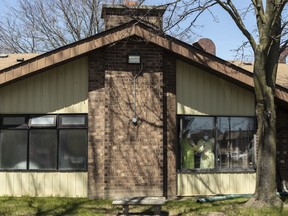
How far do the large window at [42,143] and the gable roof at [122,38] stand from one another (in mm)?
1250

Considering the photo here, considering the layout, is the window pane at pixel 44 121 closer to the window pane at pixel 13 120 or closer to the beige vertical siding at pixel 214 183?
the window pane at pixel 13 120

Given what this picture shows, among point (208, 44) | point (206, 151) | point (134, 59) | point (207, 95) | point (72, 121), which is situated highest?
point (208, 44)

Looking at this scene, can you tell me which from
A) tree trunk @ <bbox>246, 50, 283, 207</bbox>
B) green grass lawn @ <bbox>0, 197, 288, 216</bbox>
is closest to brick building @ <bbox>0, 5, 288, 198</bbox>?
green grass lawn @ <bbox>0, 197, 288, 216</bbox>

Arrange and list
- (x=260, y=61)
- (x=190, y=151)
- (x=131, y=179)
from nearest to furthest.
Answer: (x=260, y=61)
(x=131, y=179)
(x=190, y=151)

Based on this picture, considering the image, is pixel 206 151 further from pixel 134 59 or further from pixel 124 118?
pixel 134 59

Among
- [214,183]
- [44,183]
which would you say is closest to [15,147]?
[44,183]

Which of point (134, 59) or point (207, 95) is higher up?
point (134, 59)

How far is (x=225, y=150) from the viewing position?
1300 cm

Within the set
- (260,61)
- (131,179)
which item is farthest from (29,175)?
(260,61)

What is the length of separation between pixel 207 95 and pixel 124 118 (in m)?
2.52

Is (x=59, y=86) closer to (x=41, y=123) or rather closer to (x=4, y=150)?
(x=41, y=123)

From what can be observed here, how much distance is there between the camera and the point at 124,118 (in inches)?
473

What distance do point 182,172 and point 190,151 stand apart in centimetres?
64

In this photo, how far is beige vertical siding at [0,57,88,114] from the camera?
12.3 metres
